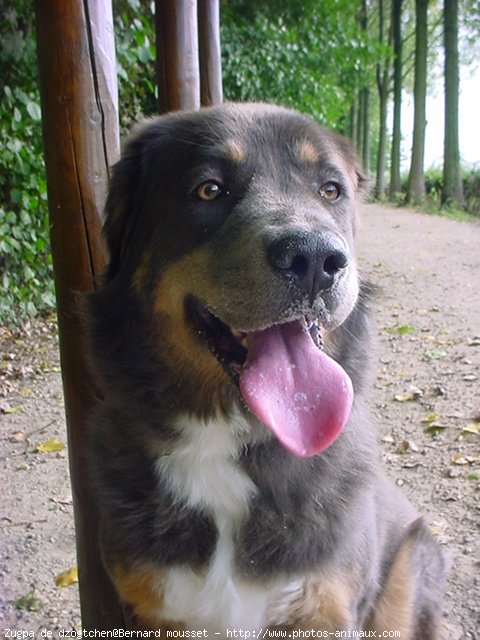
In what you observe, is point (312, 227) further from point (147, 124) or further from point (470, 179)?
point (470, 179)

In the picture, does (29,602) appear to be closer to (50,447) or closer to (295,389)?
(50,447)

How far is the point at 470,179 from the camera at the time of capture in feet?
A: 67.2

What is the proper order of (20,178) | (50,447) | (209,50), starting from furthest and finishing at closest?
(20,178)
(50,447)
(209,50)

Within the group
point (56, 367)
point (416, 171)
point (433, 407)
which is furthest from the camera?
point (416, 171)

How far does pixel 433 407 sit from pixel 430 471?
1033 millimetres

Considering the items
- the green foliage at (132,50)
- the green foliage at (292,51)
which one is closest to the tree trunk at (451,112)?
the green foliage at (292,51)

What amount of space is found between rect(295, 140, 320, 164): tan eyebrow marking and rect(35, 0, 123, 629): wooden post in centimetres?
75

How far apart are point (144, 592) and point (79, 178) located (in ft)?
5.13

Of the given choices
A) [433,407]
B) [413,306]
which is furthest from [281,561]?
[413,306]

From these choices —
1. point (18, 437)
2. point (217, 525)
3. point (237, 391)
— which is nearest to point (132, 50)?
point (18, 437)

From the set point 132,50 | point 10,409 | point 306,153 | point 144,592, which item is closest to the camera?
point 144,592

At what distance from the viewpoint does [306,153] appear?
261 centimetres

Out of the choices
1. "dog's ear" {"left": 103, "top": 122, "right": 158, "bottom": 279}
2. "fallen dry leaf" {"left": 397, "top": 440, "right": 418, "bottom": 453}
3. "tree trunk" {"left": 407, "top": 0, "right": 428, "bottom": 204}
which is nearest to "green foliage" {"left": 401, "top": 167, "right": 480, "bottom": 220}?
"tree trunk" {"left": 407, "top": 0, "right": 428, "bottom": 204}

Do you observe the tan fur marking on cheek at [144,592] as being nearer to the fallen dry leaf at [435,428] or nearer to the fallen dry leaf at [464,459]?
the fallen dry leaf at [464,459]
